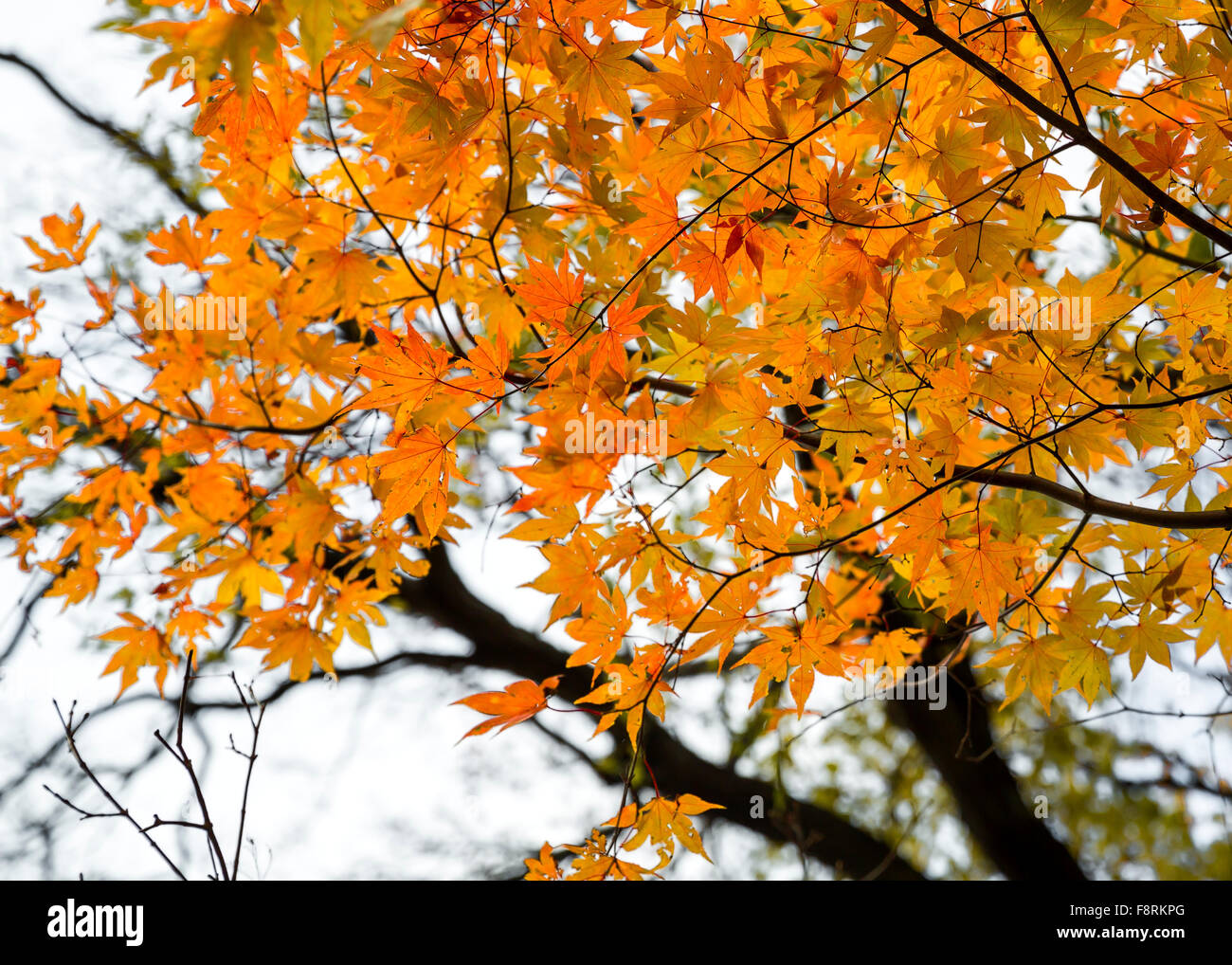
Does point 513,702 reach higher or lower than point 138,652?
lower

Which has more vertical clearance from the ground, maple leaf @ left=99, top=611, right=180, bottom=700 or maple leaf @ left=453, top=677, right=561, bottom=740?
maple leaf @ left=99, top=611, right=180, bottom=700

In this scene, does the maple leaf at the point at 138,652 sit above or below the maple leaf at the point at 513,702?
above

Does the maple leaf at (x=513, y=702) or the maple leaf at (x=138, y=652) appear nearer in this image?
the maple leaf at (x=513, y=702)

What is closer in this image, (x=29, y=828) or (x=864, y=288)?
(x=864, y=288)

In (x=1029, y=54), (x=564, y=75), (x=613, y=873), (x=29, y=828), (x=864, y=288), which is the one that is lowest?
(x=613, y=873)

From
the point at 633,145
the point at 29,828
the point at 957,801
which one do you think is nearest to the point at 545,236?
the point at 633,145

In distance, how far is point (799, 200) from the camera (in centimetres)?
78

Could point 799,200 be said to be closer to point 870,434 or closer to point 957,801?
point 870,434

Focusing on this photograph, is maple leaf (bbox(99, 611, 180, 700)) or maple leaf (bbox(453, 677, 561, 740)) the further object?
maple leaf (bbox(99, 611, 180, 700))

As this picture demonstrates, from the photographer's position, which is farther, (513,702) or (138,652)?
A: (138,652)

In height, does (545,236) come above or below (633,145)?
below
